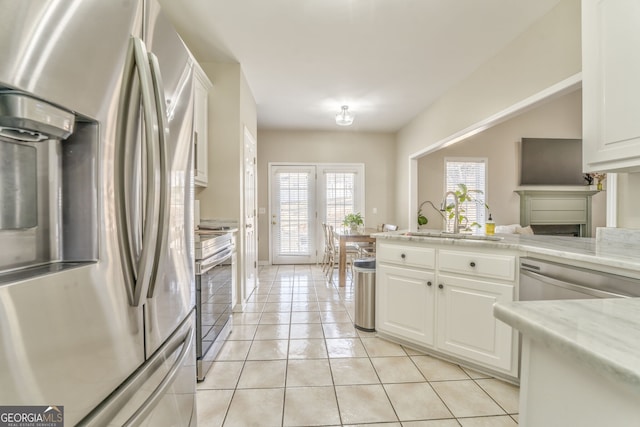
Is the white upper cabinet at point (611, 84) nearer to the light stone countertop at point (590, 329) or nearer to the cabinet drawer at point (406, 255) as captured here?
the cabinet drawer at point (406, 255)

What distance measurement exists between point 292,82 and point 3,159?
134 inches

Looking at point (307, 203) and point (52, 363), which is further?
point (307, 203)

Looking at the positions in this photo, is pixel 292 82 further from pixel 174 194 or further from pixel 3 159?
pixel 3 159

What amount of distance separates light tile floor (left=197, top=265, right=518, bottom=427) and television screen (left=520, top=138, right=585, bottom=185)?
191 inches

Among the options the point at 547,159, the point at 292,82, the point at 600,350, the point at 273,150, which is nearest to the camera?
the point at 600,350

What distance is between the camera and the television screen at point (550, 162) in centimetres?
523

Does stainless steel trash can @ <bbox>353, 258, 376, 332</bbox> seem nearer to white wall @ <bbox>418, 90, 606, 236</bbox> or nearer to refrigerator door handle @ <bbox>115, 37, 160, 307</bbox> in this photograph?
refrigerator door handle @ <bbox>115, 37, 160, 307</bbox>

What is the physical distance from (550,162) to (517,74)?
3.70 meters

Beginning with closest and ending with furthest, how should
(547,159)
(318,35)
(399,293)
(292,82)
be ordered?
(399,293) < (318,35) < (292,82) < (547,159)

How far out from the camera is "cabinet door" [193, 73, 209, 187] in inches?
107

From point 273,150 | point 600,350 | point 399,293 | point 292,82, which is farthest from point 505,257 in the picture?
point 273,150

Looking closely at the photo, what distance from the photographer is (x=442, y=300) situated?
2021mm

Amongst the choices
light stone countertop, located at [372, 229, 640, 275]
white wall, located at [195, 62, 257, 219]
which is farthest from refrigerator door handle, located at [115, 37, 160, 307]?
white wall, located at [195, 62, 257, 219]

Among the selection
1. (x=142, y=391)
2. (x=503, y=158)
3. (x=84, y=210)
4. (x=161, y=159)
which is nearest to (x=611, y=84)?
(x=161, y=159)
